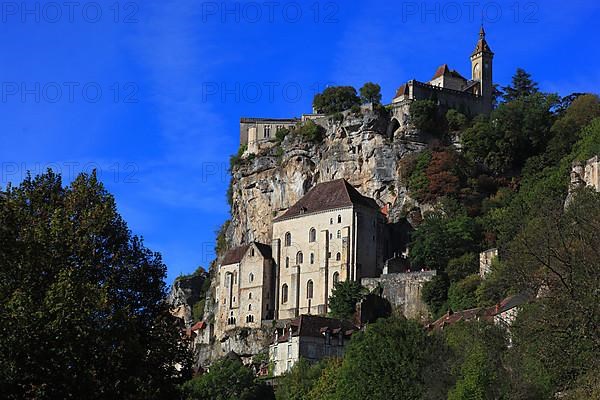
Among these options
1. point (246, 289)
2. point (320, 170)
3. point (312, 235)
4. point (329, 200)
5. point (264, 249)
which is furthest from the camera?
point (320, 170)

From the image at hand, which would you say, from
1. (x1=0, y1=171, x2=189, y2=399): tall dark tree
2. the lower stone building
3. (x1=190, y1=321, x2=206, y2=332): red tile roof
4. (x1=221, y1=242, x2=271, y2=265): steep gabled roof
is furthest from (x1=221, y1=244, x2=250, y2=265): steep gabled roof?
(x1=0, y1=171, x2=189, y2=399): tall dark tree

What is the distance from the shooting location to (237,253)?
96062 millimetres

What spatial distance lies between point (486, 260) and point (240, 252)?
23.4m

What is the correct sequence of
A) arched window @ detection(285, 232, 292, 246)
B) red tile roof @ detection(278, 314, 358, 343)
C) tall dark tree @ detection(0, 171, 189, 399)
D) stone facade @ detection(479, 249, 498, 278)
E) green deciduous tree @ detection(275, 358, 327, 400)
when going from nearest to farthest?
tall dark tree @ detection(0, 171, 189, 399)
green deciduous tree @ detection(275, 358, 327, 400)
red tile roof @ detection(278, 314, 358, 343)
stone facade @ detection(479, 249, 498, 278)
arched window @ detection(285, 232, 292, 246)

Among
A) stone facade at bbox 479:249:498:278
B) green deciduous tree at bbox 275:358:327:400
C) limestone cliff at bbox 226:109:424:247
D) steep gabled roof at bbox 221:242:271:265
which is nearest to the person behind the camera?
green deciduous tree at bbox 275:358:327:400

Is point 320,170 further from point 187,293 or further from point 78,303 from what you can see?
point 78,303

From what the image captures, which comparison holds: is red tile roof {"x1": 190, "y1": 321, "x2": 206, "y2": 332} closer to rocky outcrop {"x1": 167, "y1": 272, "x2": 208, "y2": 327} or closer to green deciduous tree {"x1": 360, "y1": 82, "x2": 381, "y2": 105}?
rocky outcrop {"x1": 167, "y1": 272, "x2": 208, "y2": 327}

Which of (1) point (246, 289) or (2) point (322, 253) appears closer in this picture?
(2) point (322, 253)

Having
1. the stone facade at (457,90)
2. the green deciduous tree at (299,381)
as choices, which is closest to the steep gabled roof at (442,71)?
the stone facade at (457,90)

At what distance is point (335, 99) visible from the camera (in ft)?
350

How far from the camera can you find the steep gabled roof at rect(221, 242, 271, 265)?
92.8 m

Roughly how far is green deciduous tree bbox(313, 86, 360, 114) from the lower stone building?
2946 centimetres

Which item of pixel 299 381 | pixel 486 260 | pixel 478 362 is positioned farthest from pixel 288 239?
pixel 478 362

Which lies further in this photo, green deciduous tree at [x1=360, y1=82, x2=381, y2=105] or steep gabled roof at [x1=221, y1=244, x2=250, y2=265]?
green deciduous tree at [x1=360, y1=82, x2=381, y2=105]
